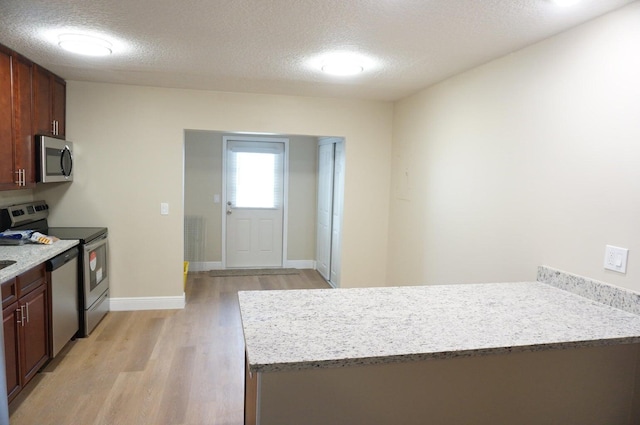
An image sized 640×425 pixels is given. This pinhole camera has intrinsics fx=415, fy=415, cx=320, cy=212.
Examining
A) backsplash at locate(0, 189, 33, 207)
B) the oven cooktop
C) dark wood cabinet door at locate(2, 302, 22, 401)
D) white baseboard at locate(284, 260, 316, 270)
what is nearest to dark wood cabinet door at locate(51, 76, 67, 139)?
backsplash at locate(0, 189, 33, 207)

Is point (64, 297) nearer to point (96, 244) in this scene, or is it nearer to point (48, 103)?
point (96, 244)

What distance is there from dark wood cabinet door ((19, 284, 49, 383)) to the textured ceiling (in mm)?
1668

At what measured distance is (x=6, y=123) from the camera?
2896 millimetres

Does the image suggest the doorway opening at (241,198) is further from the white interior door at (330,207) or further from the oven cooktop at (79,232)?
the oven cooktop at (79,232)

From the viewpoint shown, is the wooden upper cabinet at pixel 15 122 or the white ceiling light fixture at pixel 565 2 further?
the wooden upper cabinet at pixel 15 122

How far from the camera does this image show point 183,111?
4.19 m

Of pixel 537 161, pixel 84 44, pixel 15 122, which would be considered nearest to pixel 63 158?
pixel 15 122

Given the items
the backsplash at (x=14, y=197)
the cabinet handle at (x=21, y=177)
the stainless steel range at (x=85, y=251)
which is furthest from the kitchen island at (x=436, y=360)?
the backsplash at (x=14, y=197)

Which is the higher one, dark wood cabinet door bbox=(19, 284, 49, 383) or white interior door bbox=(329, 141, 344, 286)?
white interior door bbox=(329, 141, 344, 286)

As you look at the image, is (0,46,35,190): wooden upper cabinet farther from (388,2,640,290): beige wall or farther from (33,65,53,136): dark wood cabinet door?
(388,2,640,290): beige wall

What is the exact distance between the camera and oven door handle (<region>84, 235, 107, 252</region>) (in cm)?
350

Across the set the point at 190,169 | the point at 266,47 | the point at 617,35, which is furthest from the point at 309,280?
the point at 617,35

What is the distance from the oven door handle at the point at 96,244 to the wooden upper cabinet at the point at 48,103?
3.26ft

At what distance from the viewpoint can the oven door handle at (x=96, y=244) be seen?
3501mm
